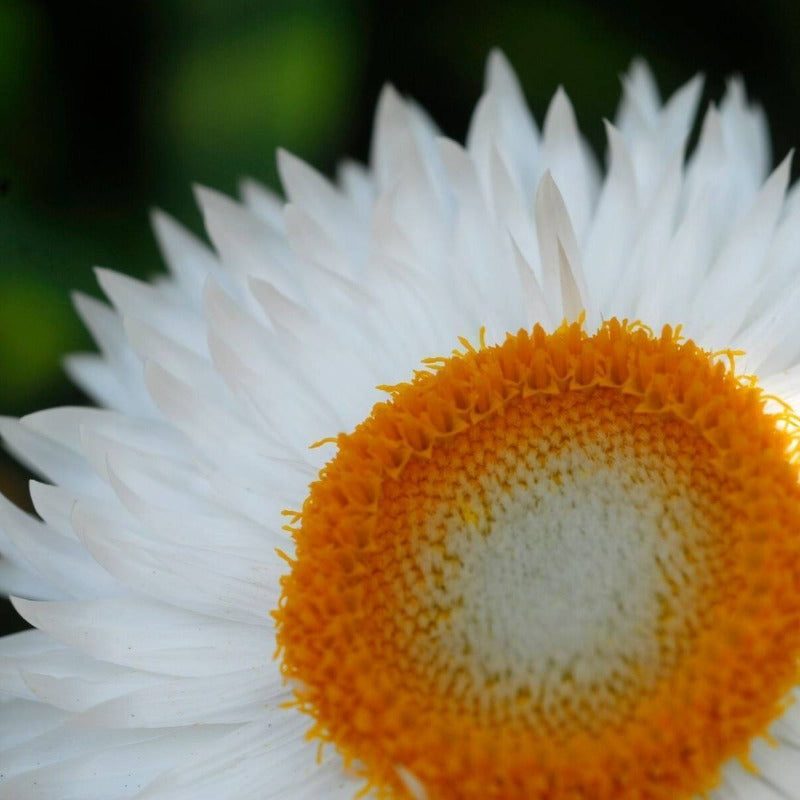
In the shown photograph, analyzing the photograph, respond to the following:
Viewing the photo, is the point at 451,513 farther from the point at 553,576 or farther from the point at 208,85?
the point at 208,85

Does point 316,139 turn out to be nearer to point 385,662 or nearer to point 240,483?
point 240,483

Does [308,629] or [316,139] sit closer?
[308,629]

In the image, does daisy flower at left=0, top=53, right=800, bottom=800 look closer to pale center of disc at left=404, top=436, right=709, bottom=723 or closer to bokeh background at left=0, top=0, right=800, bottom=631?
pale center of disc at left=404, top=436, right=709, bottom=723

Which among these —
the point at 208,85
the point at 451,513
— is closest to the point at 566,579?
the point at 451,513

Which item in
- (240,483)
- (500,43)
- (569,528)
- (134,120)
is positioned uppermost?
(134,120)

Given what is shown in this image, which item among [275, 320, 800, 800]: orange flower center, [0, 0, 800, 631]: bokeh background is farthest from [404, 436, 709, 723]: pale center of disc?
[0, 0, 800, 631]: bokeh background

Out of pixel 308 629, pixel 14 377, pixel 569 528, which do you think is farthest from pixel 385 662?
pixel 14 377

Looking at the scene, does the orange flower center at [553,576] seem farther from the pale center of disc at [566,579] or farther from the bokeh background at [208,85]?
the bokeh background at [208,85]
